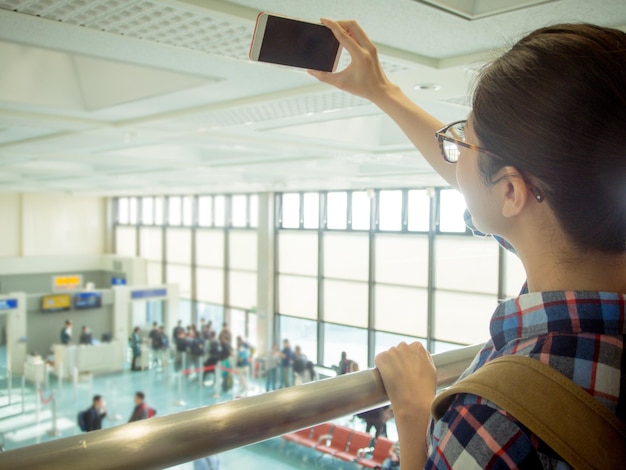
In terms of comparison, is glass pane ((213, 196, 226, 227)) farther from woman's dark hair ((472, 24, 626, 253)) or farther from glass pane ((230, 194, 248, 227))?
woman's dark hair ((472, 24, 626, 253))

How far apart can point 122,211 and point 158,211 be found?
2.61 meters

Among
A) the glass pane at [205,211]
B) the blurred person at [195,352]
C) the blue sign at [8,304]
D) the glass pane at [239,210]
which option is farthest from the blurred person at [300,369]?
the glass pane at [205,211]

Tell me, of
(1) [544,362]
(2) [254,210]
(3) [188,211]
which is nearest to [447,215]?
(2) [254,210]

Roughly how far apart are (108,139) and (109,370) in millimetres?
9911

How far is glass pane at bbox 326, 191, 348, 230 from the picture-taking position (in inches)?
607

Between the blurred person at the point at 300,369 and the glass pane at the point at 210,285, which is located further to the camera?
the glass pane at the point at 210,285

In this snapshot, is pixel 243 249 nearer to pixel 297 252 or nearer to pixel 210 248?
pixel 210 248

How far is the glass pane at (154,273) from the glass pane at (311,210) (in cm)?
781

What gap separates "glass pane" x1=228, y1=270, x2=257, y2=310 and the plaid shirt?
17.0 m

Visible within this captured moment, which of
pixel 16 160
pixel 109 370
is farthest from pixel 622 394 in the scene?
pixel 109 370

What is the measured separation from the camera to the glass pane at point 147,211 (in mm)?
22311

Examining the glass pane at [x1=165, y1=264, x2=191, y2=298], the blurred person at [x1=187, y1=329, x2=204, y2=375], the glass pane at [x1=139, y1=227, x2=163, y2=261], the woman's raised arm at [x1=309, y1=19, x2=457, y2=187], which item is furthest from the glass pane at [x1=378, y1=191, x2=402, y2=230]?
the woman's raised arm at [x1=309, y1=19, x2=457, y2=187]

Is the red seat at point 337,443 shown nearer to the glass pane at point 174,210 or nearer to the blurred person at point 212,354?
the blurred person at point 212,354

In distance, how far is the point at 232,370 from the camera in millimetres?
12648
